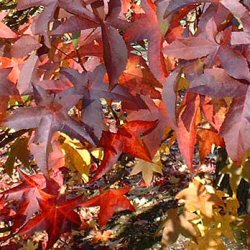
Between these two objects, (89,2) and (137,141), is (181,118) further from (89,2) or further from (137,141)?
(89,2)

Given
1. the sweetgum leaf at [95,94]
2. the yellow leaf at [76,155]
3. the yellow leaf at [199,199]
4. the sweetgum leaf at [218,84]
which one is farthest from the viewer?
the yellow leaf at [199,199]

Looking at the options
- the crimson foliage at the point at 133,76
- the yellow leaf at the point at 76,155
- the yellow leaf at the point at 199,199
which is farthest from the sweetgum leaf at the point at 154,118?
the yellow leaf at the point at 199,199

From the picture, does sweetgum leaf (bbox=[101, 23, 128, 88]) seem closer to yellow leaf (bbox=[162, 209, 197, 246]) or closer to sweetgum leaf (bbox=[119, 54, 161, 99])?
sweetgum leaf (bbox=[119, 54, 161, 99])

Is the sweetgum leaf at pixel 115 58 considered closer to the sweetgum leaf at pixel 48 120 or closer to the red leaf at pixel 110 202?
the sweetgum leaf at pixel 48 120

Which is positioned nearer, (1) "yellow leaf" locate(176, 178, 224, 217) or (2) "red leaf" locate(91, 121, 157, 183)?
(2) "red leaf" locate(91, 121, 157, 183)

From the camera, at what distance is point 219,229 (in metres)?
1.65

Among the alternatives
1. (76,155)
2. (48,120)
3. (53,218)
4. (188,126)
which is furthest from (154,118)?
→ (53,218)

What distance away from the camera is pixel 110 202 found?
1546 millimetres

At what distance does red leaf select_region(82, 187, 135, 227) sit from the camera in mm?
1508

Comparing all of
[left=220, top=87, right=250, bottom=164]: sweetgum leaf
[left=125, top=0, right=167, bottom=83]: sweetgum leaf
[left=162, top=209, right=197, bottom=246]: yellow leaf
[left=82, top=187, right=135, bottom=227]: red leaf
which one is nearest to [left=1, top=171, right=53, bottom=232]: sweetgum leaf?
[left=82, top=187, right=135, bottom=227]: red leaf

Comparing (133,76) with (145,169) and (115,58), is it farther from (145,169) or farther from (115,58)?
(145,169)

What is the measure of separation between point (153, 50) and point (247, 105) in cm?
21

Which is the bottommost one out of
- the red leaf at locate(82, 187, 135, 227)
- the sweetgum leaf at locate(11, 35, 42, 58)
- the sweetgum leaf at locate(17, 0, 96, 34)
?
the red leaf at locate(82, 187, 135, 227)

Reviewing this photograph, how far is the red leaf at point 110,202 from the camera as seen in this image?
1.51 metres
